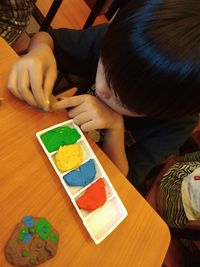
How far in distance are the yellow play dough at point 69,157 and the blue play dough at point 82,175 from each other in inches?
0.4

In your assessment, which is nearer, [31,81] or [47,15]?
[31,81]

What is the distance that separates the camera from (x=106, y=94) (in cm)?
58

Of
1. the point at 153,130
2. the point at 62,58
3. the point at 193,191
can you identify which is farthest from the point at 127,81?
the point at 193,191

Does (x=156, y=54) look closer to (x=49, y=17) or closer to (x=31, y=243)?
(x=31, y=243)

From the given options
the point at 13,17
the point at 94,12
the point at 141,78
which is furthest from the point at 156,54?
the point at 94,12

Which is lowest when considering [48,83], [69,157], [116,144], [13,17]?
[116,144]

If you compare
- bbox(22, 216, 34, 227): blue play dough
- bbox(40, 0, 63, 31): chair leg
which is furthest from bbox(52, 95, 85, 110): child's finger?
bbox(40, 0, 63, 31): chair leg

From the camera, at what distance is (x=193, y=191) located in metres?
0.92

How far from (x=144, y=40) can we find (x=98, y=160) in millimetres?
252

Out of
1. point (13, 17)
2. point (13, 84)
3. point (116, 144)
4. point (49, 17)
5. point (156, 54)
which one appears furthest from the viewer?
point (49, 17)

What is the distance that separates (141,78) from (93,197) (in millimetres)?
235

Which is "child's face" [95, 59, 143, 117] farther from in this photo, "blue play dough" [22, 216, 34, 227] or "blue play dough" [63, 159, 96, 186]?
"blue play dough" [22, 216, 34, 227]

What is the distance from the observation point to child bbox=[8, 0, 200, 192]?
0.43m

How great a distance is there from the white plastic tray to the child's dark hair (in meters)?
0.14
